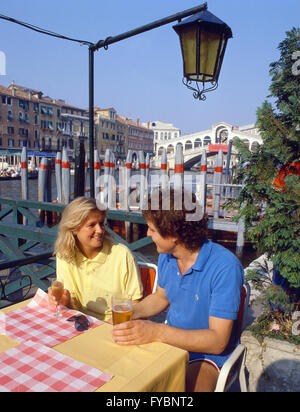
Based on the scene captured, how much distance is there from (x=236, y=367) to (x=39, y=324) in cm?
92

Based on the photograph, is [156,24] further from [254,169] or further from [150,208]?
[150,208]

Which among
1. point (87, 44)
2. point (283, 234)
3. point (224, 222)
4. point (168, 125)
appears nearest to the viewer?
point (283, 234)

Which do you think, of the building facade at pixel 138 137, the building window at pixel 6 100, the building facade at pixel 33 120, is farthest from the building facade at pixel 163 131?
the building window at pixel 6 100

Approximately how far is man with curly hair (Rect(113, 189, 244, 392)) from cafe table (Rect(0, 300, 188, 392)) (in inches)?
2.3

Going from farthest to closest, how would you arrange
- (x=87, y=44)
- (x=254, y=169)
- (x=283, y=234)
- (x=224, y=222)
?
(x=224, y=222) < (x=87, y=44) < (x=254, y=169) < (x=283, y=234)

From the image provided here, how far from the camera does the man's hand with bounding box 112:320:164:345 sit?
1.32m

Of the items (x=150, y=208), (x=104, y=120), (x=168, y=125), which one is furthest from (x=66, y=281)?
(x=168, y=125)

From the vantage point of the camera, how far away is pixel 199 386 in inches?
57.5

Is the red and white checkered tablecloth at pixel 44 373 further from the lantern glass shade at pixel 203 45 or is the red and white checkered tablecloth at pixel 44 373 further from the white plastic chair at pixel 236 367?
the lantern glass shade at pixel 203 45

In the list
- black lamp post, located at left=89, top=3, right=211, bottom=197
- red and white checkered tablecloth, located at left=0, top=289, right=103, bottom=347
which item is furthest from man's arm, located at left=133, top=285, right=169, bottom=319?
black lamp post, located at left=89, top=3, right=211, bottom=197

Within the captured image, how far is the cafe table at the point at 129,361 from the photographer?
1.09m

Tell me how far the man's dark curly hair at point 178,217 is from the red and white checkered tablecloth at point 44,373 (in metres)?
0.67

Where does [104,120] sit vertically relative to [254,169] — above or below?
above

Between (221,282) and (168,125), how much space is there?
107 metres
